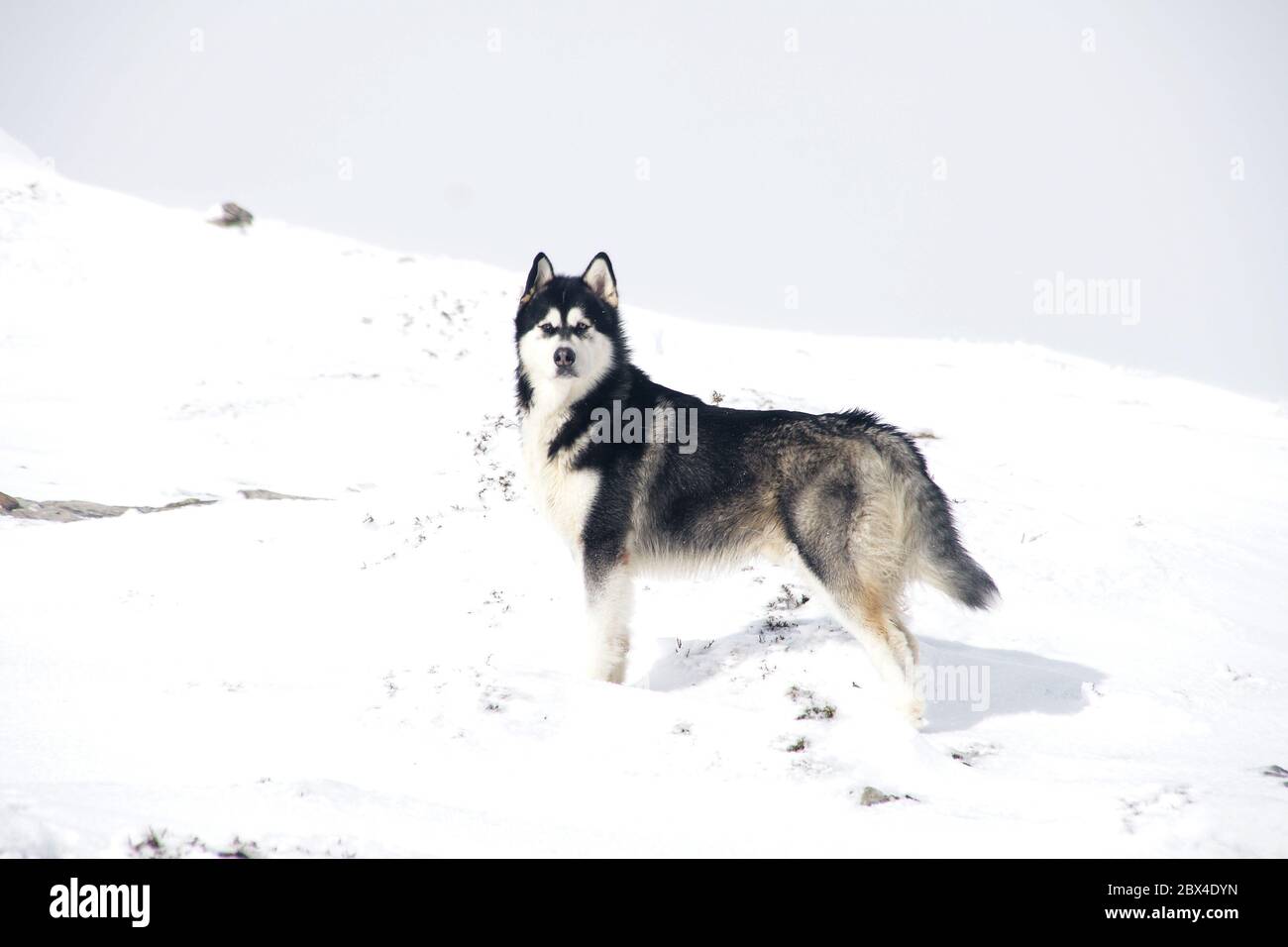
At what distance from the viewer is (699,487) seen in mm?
7289

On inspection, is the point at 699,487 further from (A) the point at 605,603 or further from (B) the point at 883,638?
(B) the point at 883,638

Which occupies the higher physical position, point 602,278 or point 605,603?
point 602,278

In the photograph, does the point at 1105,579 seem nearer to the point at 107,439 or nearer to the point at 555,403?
the point at 555,403

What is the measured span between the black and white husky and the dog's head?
1 cm

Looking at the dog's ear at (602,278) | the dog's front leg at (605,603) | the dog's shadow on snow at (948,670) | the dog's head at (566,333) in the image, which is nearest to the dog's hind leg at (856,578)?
the dog's shadow on snow at (948,670)

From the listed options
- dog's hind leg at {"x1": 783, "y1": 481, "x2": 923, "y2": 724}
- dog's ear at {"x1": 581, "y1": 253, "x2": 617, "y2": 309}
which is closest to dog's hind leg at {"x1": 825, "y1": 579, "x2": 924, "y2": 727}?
dog's hind leg at {"x1": 783, "y1": 481, "x2": 923, "y2": 724}

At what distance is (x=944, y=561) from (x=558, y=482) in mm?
3001

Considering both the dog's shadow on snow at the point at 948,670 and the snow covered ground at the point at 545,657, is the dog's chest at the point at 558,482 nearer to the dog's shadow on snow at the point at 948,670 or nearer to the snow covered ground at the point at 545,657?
the snow covered ground at the point at 545,657

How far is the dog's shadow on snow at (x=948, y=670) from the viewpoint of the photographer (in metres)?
7.48

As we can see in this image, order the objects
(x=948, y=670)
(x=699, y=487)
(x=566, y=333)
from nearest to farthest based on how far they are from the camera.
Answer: (x=699, y=487), (x=566, y=333), (x=948, y=670)

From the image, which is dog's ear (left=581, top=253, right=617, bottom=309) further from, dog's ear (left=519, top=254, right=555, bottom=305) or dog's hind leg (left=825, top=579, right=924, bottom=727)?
dog's hind leg (left=825, top=579, right=924, bottom=727)

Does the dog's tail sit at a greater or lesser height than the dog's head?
lesser

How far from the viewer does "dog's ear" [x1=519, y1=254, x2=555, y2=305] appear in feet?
25.8

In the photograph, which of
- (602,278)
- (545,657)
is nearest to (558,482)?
(545,657)
